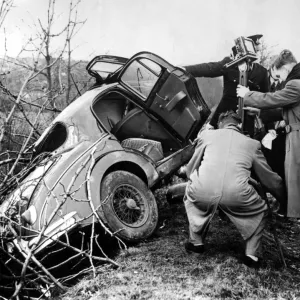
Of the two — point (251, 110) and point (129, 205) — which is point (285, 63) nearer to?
point (251, 110)

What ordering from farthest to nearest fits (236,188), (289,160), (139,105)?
(139,105), (289,160), (236,188)

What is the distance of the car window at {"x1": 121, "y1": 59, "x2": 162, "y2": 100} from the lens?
5.44 meters

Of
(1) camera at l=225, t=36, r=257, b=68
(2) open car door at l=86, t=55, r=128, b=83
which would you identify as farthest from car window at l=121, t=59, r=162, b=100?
(1) camera at l=225, t=36, r=257, b=68

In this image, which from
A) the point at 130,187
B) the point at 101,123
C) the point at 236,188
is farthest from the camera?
the point at 101,123

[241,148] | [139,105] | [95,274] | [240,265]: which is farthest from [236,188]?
[139,105]

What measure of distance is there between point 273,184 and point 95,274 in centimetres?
185

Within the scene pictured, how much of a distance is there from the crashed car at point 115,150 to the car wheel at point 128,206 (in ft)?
0.04

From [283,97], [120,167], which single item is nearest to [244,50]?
[283,97]

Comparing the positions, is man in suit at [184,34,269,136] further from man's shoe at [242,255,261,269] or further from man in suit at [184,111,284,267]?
man's shoe at [242,255,261,269]

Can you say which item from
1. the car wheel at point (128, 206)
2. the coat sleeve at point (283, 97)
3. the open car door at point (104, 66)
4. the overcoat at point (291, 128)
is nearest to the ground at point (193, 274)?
the car wheel at point (128, 206)

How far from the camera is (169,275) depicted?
11.4 feet

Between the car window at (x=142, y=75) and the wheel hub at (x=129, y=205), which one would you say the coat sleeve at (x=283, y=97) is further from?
the car window at (x=142, y=75)

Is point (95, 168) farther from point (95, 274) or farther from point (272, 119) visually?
point (272, 119)

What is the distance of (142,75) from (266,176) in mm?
2483
